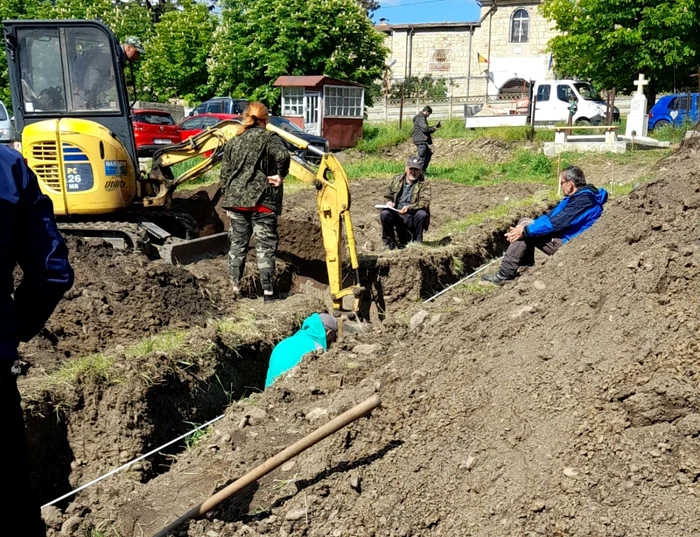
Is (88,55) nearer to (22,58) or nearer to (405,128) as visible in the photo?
(22,58)

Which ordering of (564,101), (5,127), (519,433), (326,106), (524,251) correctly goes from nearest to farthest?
(519,433)
(524,251)
(5,127)
(326,106)
(564,101)

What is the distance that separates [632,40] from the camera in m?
22.5

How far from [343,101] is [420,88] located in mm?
17540

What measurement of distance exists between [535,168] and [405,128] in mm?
9692

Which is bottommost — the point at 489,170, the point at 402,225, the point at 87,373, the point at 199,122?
the point at 489,170

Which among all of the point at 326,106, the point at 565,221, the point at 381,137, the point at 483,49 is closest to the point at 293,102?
the point at 326,106

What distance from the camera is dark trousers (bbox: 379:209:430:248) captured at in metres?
9.99

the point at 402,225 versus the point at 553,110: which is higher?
the point at 553,110

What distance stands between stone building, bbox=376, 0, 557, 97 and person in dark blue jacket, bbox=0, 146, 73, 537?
42.5 m

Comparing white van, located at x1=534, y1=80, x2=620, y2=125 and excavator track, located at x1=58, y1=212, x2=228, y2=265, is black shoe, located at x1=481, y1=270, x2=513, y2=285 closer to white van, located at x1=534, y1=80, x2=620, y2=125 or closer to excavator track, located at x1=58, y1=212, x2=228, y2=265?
excavator track, located at x1=58, y1=212, x2=228, y2=265

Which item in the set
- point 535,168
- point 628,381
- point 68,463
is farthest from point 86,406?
point 535,168

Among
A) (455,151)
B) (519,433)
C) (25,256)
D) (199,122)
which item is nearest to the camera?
(25,256)

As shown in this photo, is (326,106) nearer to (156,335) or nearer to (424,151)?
(424,151)

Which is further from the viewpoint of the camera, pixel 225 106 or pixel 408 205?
pixel 225 106
